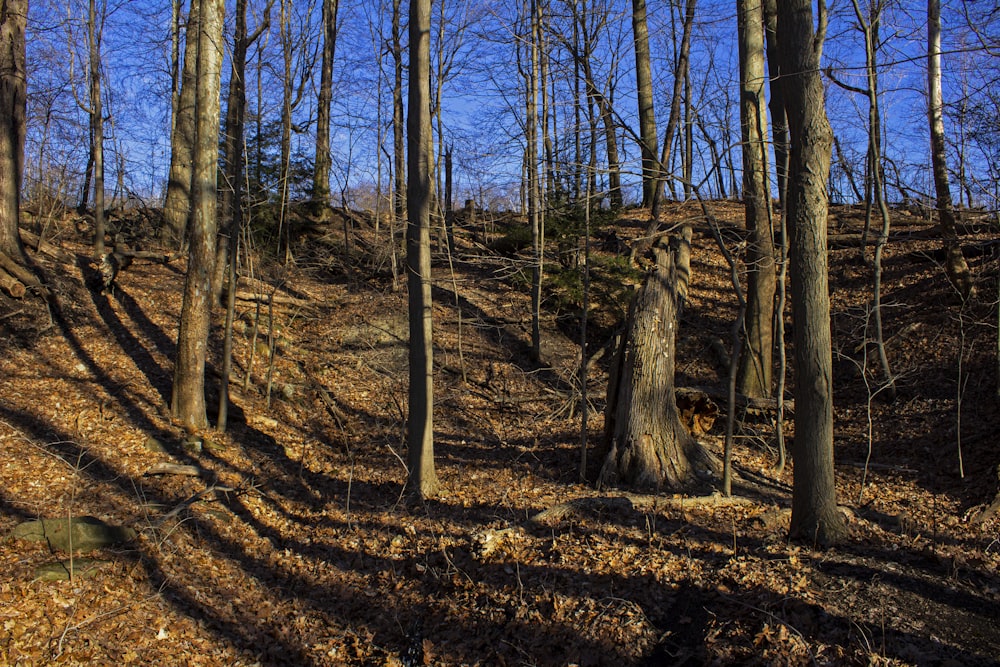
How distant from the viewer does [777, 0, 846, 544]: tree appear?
5777mm

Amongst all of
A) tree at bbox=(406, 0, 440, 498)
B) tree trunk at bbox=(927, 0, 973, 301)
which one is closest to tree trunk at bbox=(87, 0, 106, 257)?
tree at bbox=(406, 0, 440, 498)

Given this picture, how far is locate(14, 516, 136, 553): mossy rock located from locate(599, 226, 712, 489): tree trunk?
5771 mm

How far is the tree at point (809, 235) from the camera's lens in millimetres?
5777

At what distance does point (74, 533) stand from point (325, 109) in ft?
52.6

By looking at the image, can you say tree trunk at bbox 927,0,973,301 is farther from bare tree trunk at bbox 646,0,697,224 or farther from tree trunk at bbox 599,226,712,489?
tree trunk at bbox 599,226,712,489

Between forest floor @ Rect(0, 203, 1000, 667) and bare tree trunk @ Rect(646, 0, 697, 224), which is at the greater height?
bare tree trunk @ Rect(646, 0, 697, 224)

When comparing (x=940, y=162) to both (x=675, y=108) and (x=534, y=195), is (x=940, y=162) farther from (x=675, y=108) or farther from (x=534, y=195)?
(x=534, y=195)

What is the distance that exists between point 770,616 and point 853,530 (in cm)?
238

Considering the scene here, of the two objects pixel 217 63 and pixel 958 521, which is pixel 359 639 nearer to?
pixel 958 521

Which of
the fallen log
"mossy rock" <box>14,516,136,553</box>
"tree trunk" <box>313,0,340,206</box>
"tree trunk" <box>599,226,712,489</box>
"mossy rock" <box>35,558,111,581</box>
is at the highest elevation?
"tree trunk" <box>313,0,340,206</box>

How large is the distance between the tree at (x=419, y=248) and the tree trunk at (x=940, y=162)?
28.2 ft

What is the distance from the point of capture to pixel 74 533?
643 cm

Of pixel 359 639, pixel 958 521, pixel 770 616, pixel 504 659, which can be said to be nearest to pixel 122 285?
pixel 359 639

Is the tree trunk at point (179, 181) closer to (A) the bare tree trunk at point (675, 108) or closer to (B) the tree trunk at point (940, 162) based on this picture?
(A) the bare tree trunk at point (675, 108)
